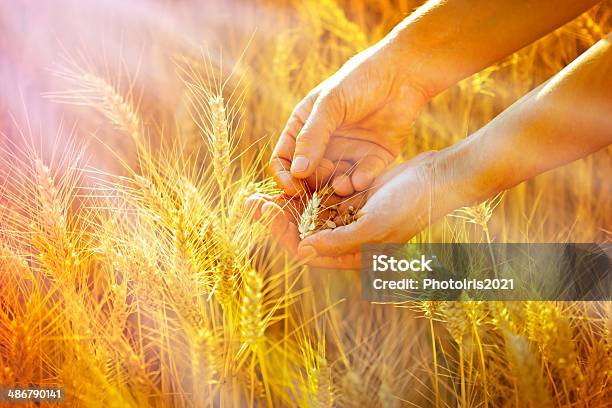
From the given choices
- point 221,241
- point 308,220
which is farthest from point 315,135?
point 221,241

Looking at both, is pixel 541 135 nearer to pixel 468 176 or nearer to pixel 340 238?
pixel 468 176

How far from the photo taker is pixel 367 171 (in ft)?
3.06

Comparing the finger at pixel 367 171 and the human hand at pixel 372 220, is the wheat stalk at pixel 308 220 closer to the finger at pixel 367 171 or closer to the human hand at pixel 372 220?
the human hand at pixel 372 220

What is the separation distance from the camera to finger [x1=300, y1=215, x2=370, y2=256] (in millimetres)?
771

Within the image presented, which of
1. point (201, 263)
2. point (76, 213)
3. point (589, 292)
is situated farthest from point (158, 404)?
point (589, 292)

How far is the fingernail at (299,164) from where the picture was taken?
828 mm

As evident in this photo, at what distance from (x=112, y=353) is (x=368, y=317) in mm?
428

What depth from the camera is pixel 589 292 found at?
2.41 ft

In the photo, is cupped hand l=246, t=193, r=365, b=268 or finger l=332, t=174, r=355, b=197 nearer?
cupped hand l=246, t=193, r=365, b=268

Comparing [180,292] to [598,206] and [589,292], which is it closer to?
[589,292]

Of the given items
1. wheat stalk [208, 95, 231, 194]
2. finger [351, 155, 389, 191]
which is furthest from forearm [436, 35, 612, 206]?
wheat stalk [208, 95, 231, 194]

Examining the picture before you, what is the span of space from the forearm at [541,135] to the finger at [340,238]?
15 centimetres

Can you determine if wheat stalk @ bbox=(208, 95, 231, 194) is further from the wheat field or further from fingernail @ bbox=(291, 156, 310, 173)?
fingernail @ bbox=(291, 156, 310, 173)

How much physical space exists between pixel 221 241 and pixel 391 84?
0.49 metres
